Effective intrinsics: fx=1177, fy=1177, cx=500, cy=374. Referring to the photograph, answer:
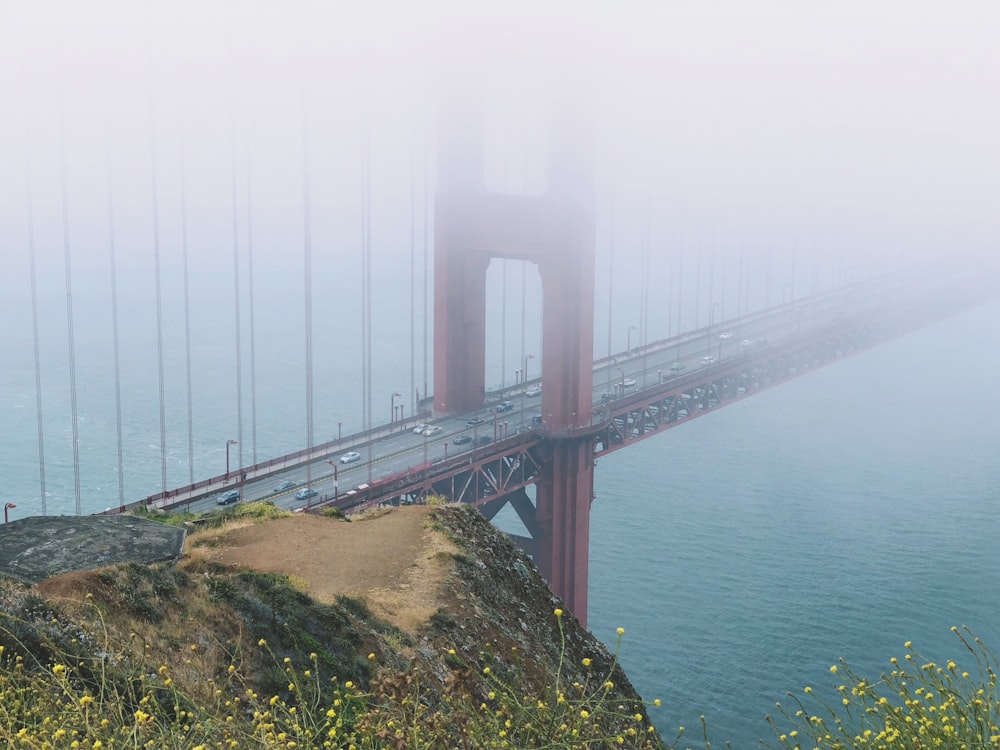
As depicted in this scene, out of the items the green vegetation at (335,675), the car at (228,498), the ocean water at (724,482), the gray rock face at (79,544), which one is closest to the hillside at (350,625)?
the green vegetation at (335,675)

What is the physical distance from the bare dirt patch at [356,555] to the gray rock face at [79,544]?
41 cm

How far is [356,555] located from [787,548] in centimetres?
3045

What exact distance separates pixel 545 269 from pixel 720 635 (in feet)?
41.8

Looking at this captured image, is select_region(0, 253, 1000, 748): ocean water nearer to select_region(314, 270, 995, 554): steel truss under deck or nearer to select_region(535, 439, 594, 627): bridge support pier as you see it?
select_region(535, 439, 594, 627): bridge support pier

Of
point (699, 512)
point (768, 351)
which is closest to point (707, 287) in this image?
point (768, 351)

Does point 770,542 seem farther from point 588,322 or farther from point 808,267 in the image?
point 808,267

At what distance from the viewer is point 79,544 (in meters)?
13.1

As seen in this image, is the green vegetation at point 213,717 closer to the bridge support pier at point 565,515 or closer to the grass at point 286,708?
the grass at point 286,708

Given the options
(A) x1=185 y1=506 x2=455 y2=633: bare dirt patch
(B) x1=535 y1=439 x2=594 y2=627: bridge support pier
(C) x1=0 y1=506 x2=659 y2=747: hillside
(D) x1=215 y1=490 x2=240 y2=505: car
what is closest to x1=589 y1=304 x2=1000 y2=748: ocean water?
(B) x1=535 y1=439 x2=594 y2=627: bridge support pier

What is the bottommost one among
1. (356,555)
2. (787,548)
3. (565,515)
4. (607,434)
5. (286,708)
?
(787,548)

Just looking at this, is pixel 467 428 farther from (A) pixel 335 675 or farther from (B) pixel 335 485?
(A) pixel 335 675

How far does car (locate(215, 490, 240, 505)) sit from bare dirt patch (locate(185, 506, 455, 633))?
49.5 feet

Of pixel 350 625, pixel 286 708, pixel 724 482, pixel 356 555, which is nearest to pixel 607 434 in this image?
pixel 724 482

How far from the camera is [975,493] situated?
4894 cm
